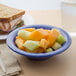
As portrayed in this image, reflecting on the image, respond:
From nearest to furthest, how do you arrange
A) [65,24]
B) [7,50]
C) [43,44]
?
[43,44] < [7,50] < [65,24]

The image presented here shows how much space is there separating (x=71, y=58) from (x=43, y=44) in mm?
138

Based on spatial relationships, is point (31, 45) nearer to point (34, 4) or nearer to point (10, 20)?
point (10, 20)

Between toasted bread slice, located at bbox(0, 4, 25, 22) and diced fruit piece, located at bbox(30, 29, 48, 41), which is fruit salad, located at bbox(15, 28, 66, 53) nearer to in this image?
diced fruit piece, located at bbox(30, 29, 48, 41)

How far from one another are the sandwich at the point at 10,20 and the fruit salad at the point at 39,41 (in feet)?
0.72

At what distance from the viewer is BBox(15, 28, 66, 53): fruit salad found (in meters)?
0.57

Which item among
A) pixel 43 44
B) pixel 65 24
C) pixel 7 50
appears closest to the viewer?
pixel 43 44

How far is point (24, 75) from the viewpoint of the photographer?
0.57 meters

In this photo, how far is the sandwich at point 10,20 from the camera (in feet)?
2.70

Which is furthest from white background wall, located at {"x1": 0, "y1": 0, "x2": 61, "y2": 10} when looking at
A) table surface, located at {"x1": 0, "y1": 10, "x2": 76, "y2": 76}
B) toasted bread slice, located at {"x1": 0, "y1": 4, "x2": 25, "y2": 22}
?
table surface, located at {"x1": 0, "y1": 10, "x2": 76, "y2": 76}

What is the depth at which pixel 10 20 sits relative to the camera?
0.85 metres

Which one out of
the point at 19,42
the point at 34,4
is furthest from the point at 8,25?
the point at 34,4

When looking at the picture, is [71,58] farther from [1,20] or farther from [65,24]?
[1,20]

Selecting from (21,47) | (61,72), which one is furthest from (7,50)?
(61,72)

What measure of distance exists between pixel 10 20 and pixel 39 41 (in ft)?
1.01
